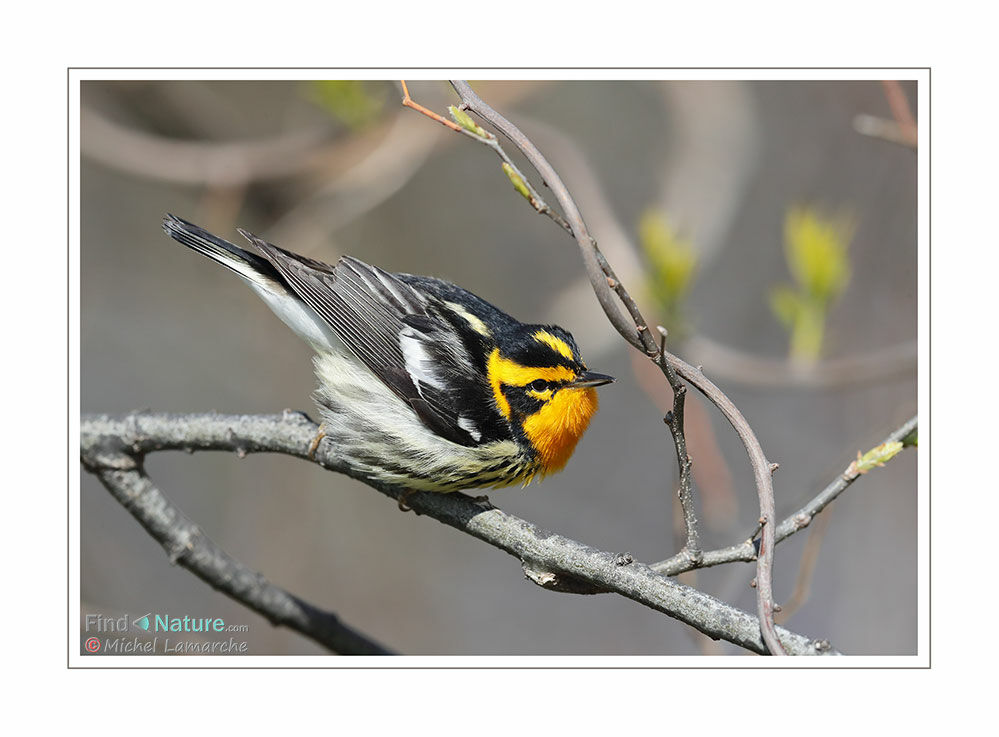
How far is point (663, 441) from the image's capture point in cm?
504

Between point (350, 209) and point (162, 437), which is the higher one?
point (350, 209)

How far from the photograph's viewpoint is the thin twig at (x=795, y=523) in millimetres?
1988

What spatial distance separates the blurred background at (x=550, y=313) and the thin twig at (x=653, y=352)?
83 centimetres

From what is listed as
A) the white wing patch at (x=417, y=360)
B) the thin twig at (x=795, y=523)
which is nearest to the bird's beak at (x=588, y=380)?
the white wing patch at (x=417, y=360)

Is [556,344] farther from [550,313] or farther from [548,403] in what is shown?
[550,313]

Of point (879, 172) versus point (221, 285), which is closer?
point (879, 172)

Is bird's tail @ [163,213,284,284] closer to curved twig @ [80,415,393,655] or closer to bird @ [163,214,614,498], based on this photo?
bird @ [163,214,614,498]

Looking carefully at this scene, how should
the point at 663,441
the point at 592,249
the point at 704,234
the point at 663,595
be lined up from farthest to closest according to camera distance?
the point at 663,441
the point at 704,234
the point at 663,595
the point at 592,249

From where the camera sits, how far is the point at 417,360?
2.98 m

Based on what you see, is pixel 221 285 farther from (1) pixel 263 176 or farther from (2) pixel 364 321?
(2) pixel 364 321

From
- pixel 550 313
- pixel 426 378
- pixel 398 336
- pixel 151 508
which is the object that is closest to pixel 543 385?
pixel 426 378

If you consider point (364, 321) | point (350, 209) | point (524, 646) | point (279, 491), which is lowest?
point (524, 646)
